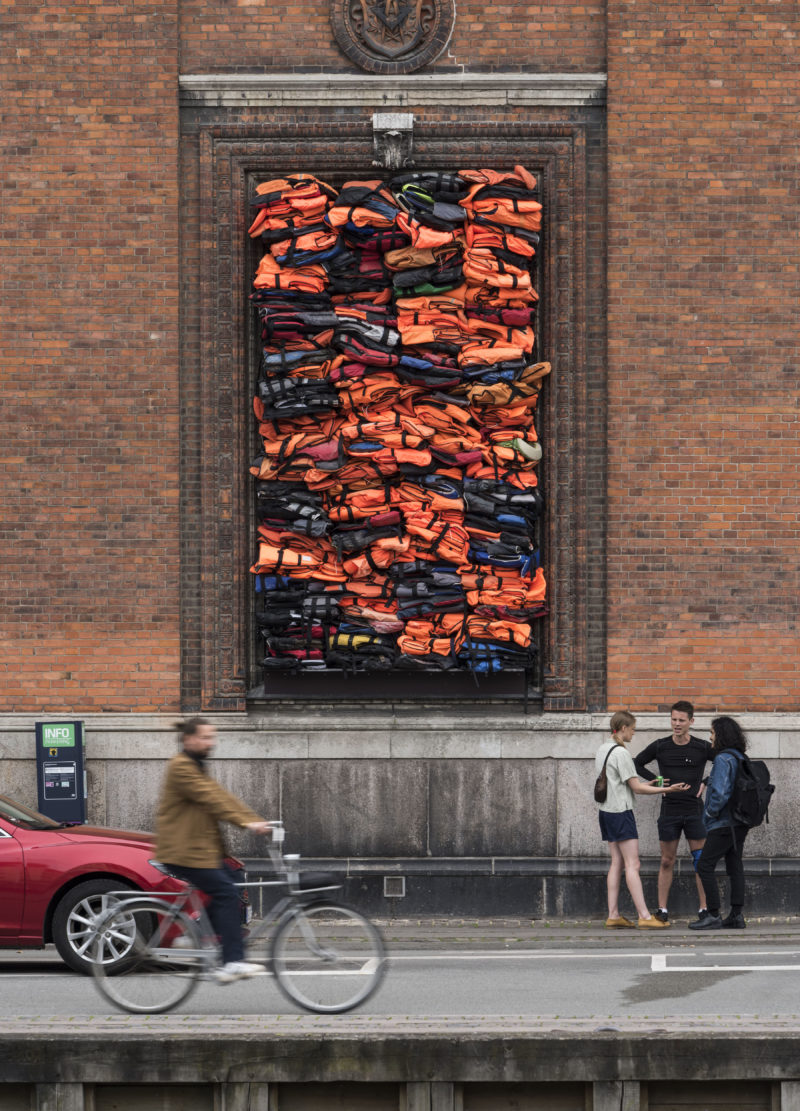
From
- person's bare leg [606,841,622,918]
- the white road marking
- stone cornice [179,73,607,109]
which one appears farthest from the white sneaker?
stone cornice [179,73,607,109]

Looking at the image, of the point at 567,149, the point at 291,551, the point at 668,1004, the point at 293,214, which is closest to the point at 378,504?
the point at 291,551

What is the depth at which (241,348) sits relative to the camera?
15.2m

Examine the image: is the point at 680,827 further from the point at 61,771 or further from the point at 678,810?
the point at 61,771

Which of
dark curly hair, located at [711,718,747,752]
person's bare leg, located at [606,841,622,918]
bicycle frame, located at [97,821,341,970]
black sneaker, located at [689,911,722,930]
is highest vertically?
dark curly hair, located at [711,718,747,752]

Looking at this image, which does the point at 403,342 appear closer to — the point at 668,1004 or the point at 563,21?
the point at 563,21

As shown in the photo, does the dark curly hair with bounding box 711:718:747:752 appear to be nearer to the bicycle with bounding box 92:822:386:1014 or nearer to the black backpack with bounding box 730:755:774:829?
the black backpack with bounding box 730:755:774:829

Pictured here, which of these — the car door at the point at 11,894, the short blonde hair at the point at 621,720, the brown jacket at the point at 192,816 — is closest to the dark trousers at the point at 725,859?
the short blonde hair at the point at 621,720

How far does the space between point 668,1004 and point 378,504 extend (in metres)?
6.25

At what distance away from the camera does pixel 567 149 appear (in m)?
15.1

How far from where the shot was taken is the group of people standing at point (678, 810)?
13688 mm

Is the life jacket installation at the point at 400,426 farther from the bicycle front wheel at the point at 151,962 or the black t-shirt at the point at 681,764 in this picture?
the bicycle front wheel at the point at 151,962

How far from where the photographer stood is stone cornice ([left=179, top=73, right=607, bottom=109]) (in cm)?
1502

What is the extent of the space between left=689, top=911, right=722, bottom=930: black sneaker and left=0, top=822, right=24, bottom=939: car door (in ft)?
18.7

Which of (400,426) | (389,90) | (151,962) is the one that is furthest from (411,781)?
(389,90)
